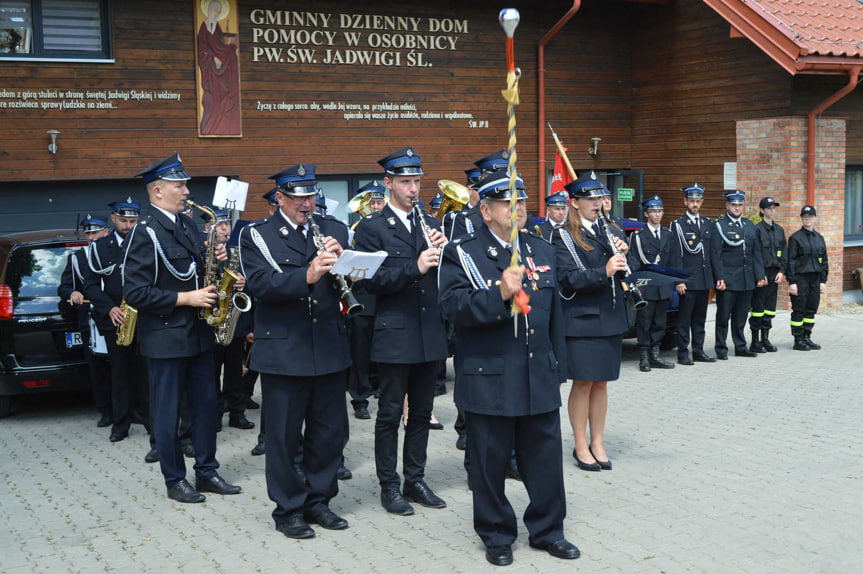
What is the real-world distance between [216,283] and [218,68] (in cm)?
840

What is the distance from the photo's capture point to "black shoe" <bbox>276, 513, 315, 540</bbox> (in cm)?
589

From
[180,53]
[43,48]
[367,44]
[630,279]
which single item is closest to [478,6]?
[367,44]

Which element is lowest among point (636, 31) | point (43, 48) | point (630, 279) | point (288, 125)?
point (630, 279)

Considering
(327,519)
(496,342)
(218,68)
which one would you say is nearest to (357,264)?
(496,342)

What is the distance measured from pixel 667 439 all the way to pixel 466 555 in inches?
125

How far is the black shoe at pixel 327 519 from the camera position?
19.8ft

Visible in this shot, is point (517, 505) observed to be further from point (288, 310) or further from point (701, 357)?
point (701, 357)

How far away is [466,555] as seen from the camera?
5.57 m

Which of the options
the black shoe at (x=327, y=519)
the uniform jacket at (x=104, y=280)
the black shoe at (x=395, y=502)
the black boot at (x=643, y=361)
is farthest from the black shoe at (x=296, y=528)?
the black boot at (x=643, y=361)

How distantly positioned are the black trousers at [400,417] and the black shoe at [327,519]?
492 millimetres

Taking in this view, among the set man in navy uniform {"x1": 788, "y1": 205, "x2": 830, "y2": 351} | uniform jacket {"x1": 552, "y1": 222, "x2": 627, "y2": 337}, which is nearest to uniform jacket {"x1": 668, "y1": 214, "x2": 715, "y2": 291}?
man in navy uniform {"x1": 788, "y1": 205, "x2": 830, "y2": 351}

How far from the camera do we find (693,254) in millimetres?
12117

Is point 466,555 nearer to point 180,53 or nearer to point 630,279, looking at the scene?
point 630,279

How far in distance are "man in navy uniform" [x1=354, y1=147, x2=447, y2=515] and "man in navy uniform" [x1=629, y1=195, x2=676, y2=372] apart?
18.2 feet
